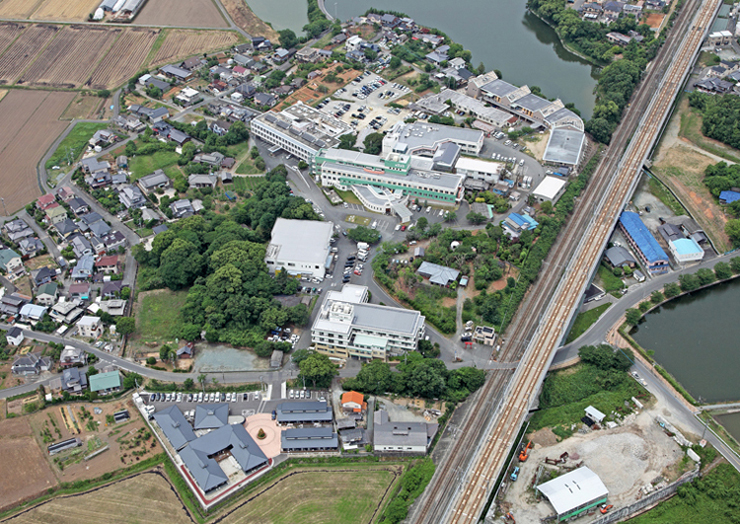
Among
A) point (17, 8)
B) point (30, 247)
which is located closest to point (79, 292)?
point (30, 247)

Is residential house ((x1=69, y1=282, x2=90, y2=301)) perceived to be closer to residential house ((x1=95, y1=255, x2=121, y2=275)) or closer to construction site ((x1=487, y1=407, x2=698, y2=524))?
Result: residential house ((x1=95, y1=255, x2=121, y2=275))

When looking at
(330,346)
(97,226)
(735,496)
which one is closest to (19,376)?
(97,226)

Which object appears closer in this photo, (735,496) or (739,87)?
(735,496)

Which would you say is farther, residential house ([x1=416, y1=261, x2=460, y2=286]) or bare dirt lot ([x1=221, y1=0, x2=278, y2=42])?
bare dirt lot ([x1=221, y1=0, x2=278, y2=42])

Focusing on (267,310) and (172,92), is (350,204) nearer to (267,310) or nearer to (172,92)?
(267,310)

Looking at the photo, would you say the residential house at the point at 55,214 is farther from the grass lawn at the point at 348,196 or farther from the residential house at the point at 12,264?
the grass lawn at the point at 348,196

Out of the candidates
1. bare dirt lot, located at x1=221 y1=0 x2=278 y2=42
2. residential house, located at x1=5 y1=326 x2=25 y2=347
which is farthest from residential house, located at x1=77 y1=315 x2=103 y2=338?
bare dirt lot, located at x1=221 y1=0 x2=278 y2=42
